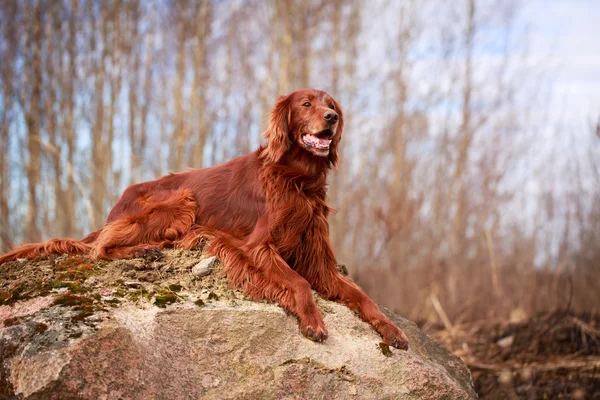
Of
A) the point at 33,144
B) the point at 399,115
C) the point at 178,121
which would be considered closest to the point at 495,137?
the point at 399,115

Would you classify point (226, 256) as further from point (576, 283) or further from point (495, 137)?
point (495, 137)

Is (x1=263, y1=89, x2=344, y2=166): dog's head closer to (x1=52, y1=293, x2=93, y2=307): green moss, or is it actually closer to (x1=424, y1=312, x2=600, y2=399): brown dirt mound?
(x1=52, y1=293, x2=93, y2=307): green moss

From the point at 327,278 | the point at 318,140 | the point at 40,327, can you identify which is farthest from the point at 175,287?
the point at 318,140

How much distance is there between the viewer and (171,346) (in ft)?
10.4

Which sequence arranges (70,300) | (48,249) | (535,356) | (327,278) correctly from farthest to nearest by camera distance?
(535,356), (48,249), (327,278), (70,300)

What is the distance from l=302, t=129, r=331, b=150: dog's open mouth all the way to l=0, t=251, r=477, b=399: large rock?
1.09 meters

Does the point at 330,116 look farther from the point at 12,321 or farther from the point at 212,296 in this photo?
the point at 12,321

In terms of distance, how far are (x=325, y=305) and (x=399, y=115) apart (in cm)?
1092

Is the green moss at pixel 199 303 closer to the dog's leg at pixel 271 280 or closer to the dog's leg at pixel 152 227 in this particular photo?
the dog's leg at pixel 271 280

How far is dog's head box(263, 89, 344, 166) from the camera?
3869mm

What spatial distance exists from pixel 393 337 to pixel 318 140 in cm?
140

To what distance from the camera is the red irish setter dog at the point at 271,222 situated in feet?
12.3

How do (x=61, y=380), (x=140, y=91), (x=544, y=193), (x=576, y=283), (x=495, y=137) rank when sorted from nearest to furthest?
(x=61, y=380) → (x=576, y=283) → (x=544, y=193) → (x=140, y=91) → (x=495, y=137)

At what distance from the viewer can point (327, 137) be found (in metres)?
3.94
